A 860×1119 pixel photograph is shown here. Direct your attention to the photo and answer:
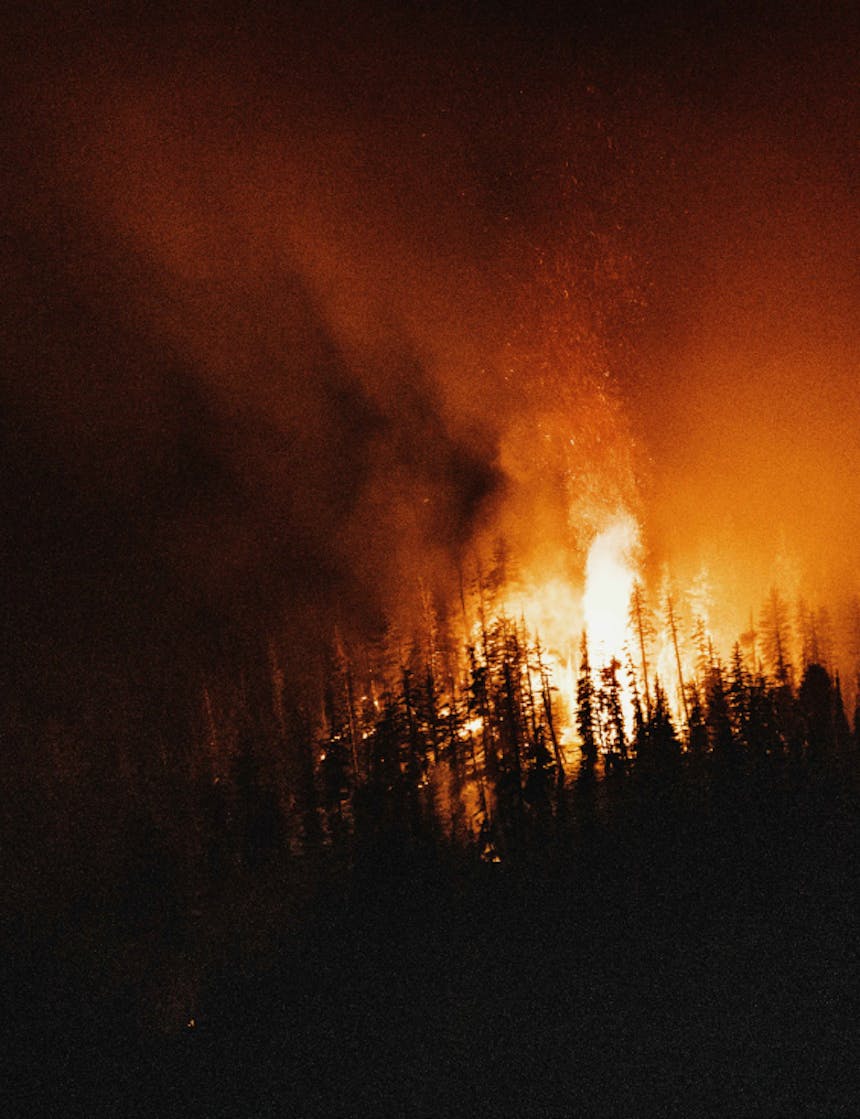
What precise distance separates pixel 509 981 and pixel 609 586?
36056 mm

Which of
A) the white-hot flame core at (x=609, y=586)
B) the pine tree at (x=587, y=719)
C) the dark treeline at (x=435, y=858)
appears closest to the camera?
the dark treeline at (x=435, y=858)

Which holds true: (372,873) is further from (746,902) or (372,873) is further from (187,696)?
(187,696)

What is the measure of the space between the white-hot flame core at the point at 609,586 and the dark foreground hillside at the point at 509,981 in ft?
67.2

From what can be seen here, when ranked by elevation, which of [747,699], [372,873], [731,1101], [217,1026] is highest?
[747,699]

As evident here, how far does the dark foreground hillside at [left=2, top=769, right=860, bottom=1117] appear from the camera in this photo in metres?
26.1

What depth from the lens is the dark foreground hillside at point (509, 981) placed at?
85.7 feet

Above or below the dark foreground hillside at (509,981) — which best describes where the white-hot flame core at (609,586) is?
above

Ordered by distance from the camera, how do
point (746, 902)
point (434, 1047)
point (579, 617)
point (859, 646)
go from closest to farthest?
point (434, 1047), point (746, 902), point (859, 646), point (579, 617)

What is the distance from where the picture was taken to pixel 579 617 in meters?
62.3

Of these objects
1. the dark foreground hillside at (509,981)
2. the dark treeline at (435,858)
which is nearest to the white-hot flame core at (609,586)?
the dark treeline at (435,858)

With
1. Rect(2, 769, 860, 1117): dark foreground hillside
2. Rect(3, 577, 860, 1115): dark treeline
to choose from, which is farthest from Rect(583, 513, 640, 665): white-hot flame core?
Rect(2, 769, 860, 1117): dark foreground hillside

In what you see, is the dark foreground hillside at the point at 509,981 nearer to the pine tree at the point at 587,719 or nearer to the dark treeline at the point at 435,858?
the dark treeline at the point at 435,858

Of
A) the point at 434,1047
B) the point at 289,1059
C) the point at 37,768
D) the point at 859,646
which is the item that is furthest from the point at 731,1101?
the point at 37,768

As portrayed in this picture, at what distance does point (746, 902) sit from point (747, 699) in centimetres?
1445
